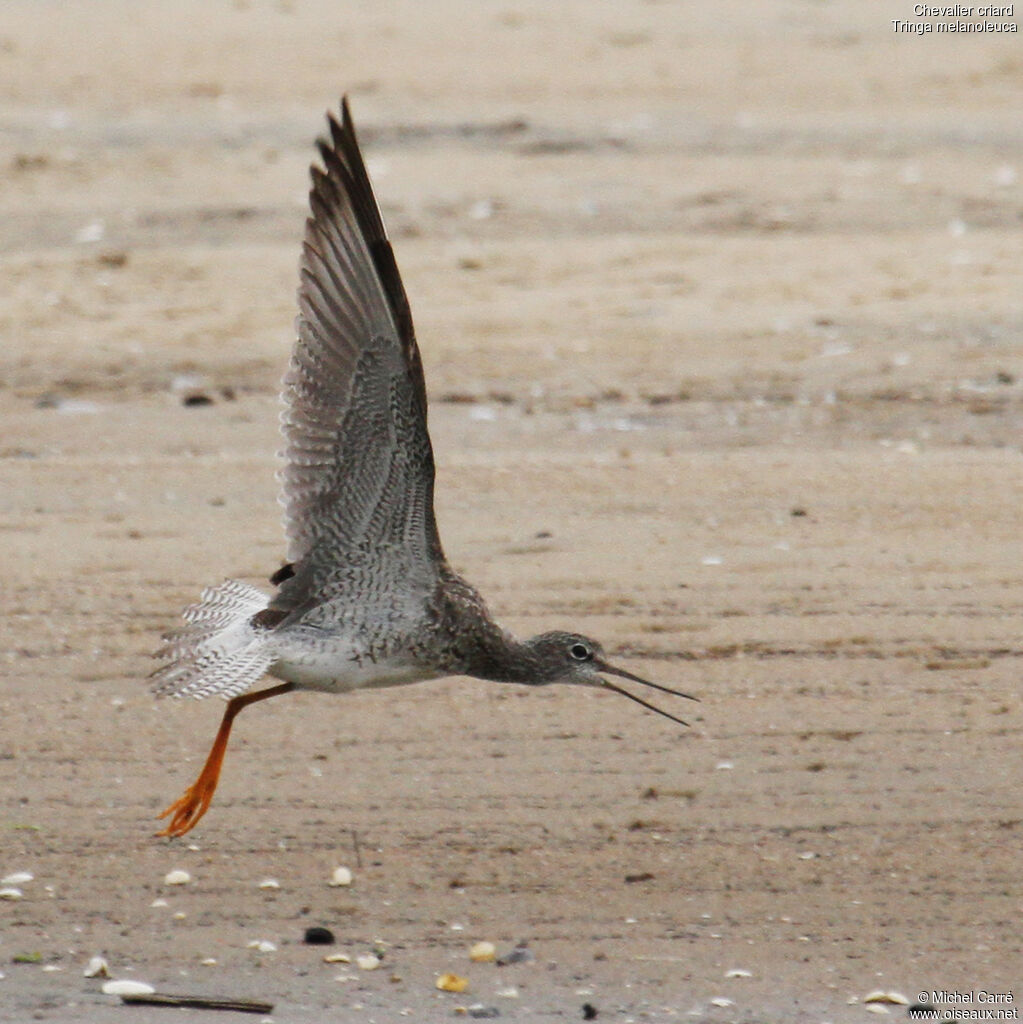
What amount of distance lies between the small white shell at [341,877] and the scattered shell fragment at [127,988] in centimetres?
58

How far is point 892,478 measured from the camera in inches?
319

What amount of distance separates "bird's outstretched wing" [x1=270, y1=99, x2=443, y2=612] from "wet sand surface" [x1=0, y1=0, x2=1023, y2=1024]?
27.3 inches

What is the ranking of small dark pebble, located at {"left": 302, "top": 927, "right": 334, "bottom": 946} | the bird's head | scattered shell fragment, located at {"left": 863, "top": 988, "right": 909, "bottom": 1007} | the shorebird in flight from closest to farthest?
scattered shell fragment, located at {"left": 863, "top": 988, "right": 909, "bottom": 1007}
the shorebird in flight
small dark pebble, located at {"left": 302, "top": 927, "right": 334, "bottom": 946}
the bird's head

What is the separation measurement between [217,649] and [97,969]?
0.88 meters

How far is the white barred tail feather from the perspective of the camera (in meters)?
5.30

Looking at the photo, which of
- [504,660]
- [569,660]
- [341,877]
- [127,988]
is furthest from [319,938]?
[569,660]

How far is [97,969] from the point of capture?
16.8ft

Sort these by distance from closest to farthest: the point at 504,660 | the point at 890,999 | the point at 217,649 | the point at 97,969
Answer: the point at 890,999 → the point at 97,969 → the point at 217,649 → the point at 504,660

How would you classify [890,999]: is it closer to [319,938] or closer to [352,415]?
[319,938]

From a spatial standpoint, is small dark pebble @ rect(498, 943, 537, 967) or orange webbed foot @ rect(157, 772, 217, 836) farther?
orange webbed foot @ rect(157, 772, 217, 836)

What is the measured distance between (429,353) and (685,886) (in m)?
4.97

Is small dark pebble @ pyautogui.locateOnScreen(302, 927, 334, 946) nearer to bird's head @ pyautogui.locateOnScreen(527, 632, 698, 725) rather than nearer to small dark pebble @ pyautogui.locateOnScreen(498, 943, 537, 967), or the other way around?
small dark pebble @ pyautogui.locateOnScreen(498, 943, 537, 967)

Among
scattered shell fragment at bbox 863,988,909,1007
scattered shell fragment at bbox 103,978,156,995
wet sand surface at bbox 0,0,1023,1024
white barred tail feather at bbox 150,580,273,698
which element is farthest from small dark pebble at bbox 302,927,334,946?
scattered shell fragment at bbox 863,988,909,1007

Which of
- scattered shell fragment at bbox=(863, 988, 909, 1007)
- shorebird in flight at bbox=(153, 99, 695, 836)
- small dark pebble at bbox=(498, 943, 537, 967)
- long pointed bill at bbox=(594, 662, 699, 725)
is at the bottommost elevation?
scattered shell fragment at bbox=(863, 988, 909, 1007)
